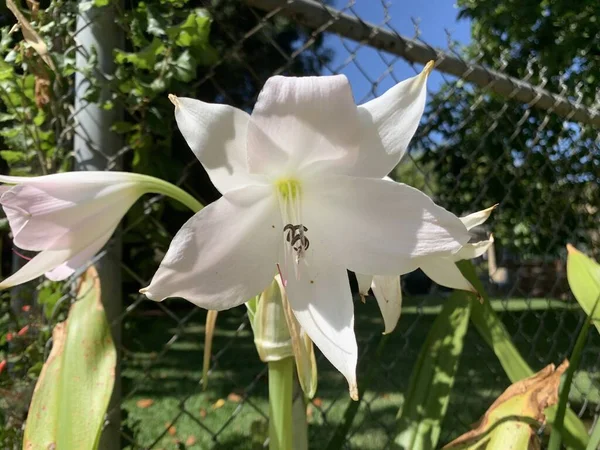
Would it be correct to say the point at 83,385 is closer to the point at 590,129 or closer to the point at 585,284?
the point at 585,284

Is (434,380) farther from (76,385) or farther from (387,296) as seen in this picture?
(76,385)

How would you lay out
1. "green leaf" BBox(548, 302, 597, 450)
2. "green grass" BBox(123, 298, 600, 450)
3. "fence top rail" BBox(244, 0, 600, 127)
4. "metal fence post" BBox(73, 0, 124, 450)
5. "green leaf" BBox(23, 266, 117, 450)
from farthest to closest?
A: "green grass" BBox(123, 298, 600, 450)
"fence top rail" BBox(244, 0, 600, 127)
"metal fence post" BBox(73, 0, 124, 450)
"green leaf" BBox(548, 302, 597, 450)
"green leaf" BBox(23, 266, 117, 450)

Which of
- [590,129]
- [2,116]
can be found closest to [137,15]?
[2,116]

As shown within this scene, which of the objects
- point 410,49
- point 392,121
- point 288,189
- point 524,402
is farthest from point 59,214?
point 410,49

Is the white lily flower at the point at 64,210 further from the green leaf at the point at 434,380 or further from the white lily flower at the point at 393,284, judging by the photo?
the green leaf at the point at 434,380

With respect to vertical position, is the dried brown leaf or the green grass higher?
the dried brown leaf

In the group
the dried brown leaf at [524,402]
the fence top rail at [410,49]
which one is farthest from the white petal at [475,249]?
the fence top rail at [410,49]

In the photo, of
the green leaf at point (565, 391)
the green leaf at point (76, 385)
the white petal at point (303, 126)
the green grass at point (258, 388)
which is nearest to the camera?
the white petal at point (303, 126)

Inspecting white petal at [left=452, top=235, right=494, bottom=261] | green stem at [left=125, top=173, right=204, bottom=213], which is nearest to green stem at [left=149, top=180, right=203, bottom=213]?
green stem at [left=125, top=173, right=204, bottom=213]

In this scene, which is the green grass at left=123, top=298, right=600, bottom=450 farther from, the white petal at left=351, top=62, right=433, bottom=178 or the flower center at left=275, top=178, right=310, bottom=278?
the white petal at left=351, top=62, right=433, bottom=178
